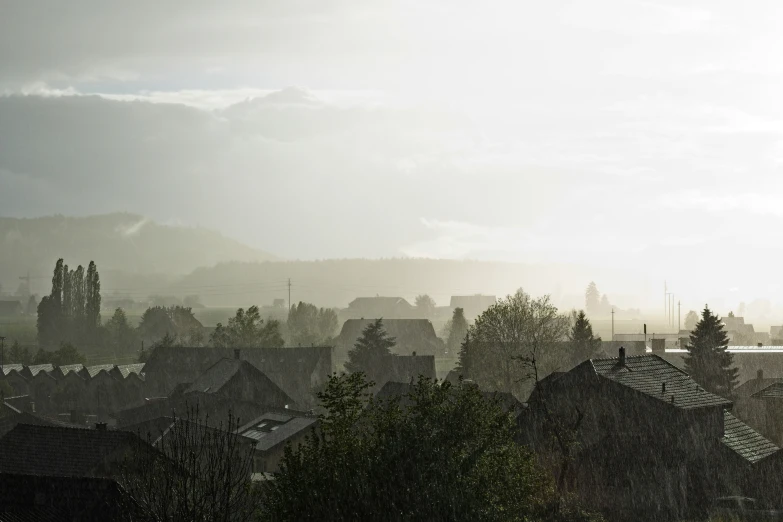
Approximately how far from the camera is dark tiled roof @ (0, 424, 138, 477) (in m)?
39.6

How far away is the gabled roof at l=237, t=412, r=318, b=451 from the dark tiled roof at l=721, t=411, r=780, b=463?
75.1 feet

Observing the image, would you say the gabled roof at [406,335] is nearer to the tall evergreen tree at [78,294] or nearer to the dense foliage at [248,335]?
the dense foliage at [248,335]

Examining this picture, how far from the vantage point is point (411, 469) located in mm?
25453

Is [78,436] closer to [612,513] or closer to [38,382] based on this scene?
[612,513]

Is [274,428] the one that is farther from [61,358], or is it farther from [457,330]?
[457,330]

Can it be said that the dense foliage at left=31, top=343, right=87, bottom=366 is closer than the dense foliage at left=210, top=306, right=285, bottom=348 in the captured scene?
Yes

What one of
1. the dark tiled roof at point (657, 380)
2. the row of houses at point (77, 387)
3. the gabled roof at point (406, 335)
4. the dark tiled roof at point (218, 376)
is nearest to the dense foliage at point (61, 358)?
the row of houses at point (77, 387)

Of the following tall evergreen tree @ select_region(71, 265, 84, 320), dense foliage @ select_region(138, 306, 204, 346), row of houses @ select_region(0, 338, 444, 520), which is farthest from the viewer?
dense foliage @ select_region(138, 306, 204, 346)

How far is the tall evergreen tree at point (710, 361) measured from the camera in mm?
75562

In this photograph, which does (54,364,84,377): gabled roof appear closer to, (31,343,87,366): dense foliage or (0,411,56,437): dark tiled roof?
(31,343,87,366): dense foliage

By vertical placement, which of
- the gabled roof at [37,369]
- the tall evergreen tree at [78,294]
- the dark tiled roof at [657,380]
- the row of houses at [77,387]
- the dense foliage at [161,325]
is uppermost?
the tall evergreen tree at [78,294]

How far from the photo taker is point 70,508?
33.3m

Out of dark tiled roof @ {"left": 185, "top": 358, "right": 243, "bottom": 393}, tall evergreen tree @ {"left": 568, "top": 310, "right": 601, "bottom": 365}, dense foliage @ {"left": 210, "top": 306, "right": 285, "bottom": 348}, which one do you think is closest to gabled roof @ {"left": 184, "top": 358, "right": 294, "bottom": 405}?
dark tiled roof @ {"left": 185, "top": 358, "right": 243, "bottom": 393}

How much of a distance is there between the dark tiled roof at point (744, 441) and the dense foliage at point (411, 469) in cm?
1899
